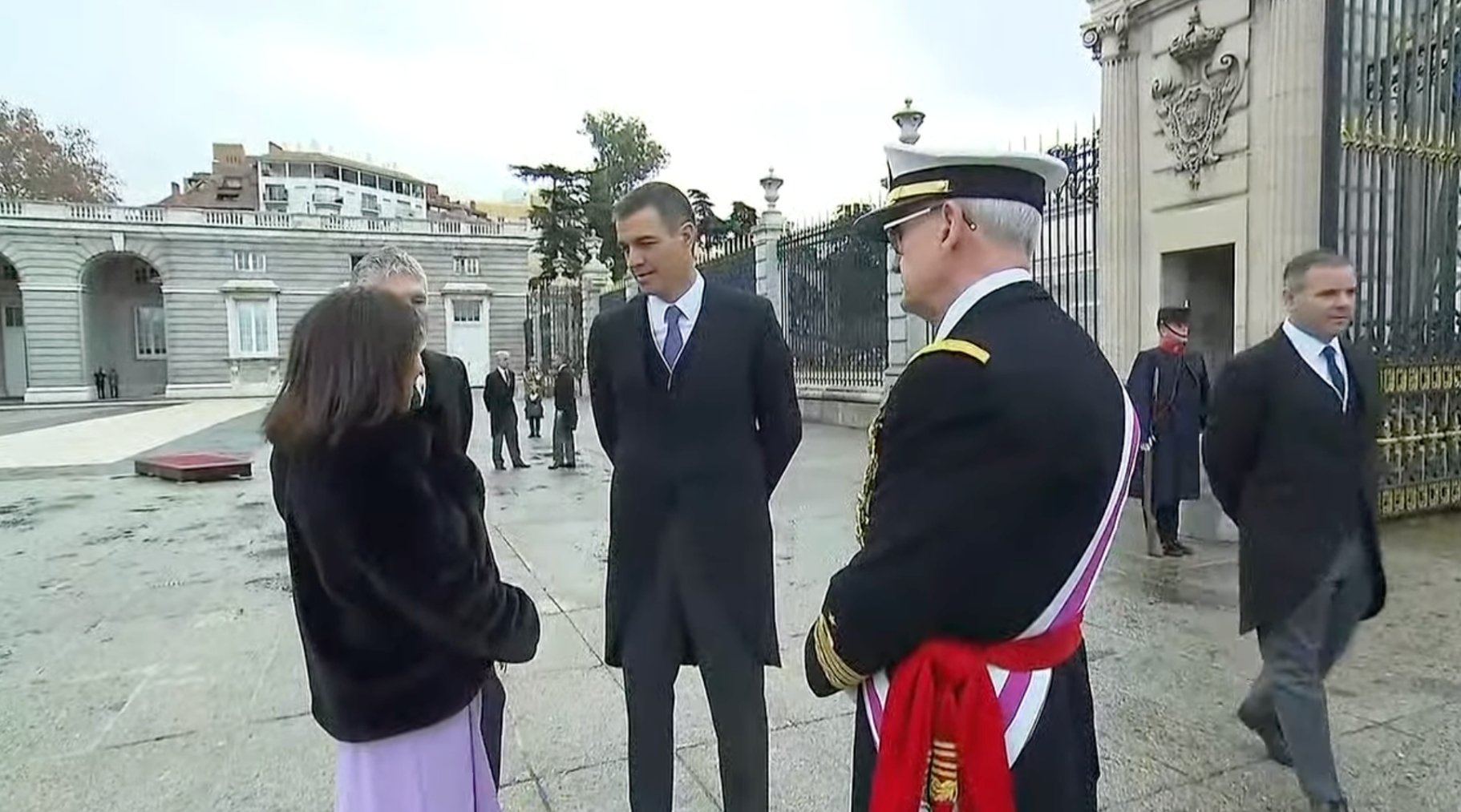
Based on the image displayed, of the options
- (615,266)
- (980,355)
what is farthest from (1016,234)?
(615,266)

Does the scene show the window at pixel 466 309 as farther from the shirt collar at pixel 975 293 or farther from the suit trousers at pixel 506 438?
the shirt collar at pixel 975 293

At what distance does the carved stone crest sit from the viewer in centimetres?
646

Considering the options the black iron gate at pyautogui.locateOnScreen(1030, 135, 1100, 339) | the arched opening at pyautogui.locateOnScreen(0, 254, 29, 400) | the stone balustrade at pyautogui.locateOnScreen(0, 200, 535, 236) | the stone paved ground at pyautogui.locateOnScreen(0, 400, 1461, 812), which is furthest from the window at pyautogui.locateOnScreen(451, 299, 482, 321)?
the stone paved ground at pyautogui.locateOnScreen(0, 400, 1461, 812)

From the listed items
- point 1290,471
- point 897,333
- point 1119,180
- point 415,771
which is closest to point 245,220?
point 897,333

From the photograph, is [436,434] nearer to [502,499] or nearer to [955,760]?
[955,760]

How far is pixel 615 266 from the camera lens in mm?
34094

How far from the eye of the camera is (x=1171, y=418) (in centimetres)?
639

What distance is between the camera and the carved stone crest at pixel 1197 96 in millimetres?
6465

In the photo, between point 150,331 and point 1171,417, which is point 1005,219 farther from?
point 150,331

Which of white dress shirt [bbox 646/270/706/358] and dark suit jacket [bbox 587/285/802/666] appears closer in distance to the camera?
dark suit jacket [bbox 587/285/802/666]

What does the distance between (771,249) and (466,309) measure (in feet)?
91.5

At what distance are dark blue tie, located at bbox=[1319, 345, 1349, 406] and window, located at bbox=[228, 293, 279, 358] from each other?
142 ft

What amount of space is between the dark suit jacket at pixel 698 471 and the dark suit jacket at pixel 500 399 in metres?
9.52

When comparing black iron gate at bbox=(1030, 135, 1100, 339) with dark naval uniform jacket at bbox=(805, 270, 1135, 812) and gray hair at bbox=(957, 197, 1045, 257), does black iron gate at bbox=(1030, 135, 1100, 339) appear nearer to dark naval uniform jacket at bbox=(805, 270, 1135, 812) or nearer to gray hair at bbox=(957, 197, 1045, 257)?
gray hair at bbox=(957, 197, 1045, 257)
